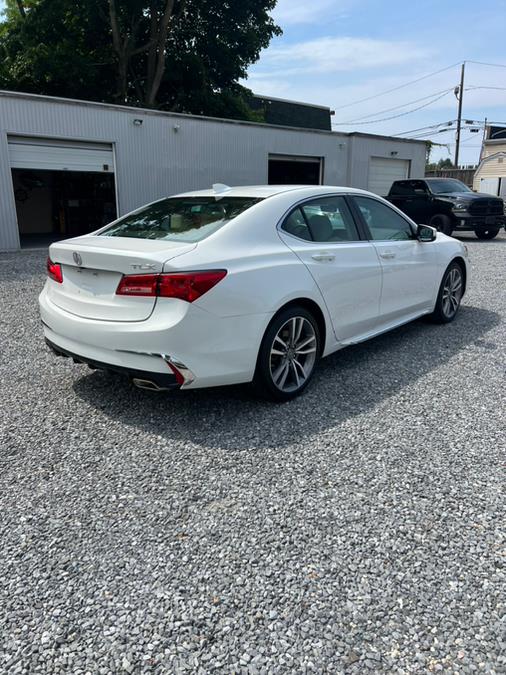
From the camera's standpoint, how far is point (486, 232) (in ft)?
52.3

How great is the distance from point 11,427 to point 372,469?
231 cm

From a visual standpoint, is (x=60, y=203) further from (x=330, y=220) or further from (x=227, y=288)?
(x=227, y=288)

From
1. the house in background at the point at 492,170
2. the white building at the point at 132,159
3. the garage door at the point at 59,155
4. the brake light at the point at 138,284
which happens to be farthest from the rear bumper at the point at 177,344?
the house in background at the point at 492,170

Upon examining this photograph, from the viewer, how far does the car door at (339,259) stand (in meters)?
4.01

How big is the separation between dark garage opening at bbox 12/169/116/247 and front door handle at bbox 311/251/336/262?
15.0m

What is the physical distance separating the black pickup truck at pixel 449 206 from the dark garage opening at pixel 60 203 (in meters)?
9.48

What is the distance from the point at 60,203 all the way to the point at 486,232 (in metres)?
14.3

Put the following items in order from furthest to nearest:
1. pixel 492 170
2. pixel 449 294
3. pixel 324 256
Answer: pixel 492 170 → pixel 449 294 → pixel 324 256

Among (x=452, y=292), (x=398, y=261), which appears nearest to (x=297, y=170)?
(x=452, y=292)

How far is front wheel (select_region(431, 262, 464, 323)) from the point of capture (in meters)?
5.89

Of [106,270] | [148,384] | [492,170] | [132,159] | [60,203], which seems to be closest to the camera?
[148,384]

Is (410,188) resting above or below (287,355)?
above

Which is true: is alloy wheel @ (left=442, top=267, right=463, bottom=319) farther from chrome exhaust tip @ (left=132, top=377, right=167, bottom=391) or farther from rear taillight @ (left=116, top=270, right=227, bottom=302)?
chrome exhaust tip @ (left=132, top=377, right=167, bottom=391)

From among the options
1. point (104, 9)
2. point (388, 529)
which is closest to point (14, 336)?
point (388, 529)
